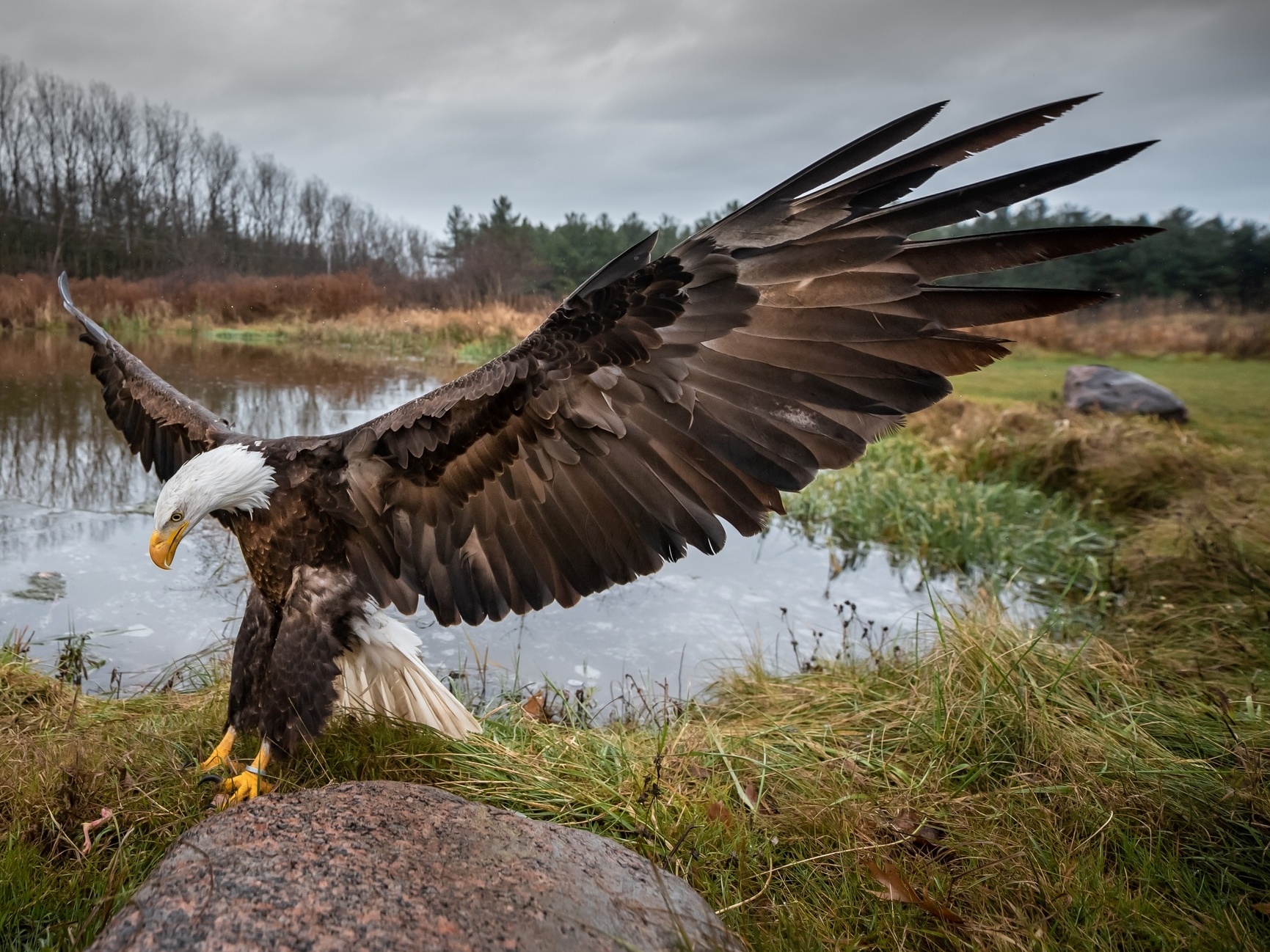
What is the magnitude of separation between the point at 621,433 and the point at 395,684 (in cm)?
131

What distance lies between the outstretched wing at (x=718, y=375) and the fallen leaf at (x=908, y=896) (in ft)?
3.03

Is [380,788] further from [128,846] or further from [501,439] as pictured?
[501,439]

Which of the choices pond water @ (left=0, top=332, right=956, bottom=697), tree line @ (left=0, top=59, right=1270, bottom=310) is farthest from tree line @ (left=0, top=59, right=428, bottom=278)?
pond water @ (left=0, top=332, right=956, bottom=697)

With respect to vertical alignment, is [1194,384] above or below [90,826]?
below

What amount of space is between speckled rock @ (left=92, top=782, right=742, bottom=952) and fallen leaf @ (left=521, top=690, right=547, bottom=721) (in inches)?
61.2

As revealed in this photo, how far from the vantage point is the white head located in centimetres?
239

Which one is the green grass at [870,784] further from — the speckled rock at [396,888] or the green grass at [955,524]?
the green grass at [955,524]

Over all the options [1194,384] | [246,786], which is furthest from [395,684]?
[1194,384]

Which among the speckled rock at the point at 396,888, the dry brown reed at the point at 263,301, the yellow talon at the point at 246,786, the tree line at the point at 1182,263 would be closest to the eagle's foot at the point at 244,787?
the yellow talon at the point at 246,786

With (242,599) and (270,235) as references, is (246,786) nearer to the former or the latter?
(242,599)

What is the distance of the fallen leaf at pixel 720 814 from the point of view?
7.43 ft

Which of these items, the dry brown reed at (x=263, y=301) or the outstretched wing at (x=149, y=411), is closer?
the outstretched wing at (x=149, y=411)

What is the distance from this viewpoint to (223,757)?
2537 millimetres

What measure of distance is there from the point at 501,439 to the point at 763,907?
4.53ft
